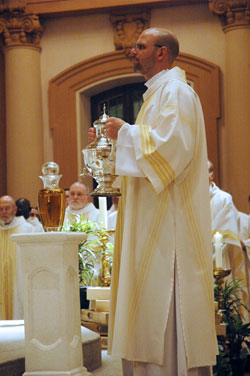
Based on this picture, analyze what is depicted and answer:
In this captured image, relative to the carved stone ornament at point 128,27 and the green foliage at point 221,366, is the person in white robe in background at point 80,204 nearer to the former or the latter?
the carved stone ornament at point 128,27

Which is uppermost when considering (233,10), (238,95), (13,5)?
(13,5)

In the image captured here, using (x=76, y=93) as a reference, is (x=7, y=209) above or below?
below

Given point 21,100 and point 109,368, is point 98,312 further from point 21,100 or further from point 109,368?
point 21,100

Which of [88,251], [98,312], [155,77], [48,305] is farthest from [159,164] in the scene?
[88,251]

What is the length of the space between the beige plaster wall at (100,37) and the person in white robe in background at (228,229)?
1.90 meters

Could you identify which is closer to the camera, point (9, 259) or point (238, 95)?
point (9, 259)

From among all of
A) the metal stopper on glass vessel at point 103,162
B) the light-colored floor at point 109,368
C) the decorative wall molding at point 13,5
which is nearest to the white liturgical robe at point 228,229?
the light-colored floor at point 109,368

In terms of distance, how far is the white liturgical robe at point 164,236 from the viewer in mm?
3855

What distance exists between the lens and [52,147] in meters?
10.5

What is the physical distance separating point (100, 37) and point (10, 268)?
136 inches

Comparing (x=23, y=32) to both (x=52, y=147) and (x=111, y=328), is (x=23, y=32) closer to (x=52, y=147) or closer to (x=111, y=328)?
(x=52, y=147)

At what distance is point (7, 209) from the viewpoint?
8.71 m

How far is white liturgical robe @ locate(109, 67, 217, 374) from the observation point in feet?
12.6

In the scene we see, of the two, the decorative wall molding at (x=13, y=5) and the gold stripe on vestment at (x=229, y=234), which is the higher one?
the decorative wall molding at (x=13, y=5)
